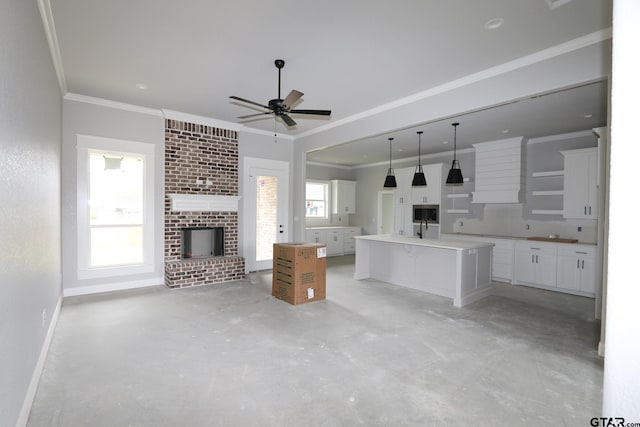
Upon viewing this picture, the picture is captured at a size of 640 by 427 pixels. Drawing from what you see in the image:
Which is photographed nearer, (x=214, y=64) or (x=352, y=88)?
(x=214, y=64)

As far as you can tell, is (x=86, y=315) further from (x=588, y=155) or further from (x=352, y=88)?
(x=588, y=155)

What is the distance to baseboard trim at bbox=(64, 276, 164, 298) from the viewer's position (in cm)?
468

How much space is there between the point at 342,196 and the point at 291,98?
6.83 m

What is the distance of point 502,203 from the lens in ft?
21.8

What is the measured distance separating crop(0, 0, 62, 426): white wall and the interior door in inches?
137

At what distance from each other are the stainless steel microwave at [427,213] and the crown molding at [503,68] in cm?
357

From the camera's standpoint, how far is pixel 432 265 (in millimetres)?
5047

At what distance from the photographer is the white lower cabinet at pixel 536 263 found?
5488mm

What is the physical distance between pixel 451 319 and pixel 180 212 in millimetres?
4497

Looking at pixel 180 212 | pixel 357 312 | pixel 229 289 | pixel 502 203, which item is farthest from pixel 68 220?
pixel 502 203

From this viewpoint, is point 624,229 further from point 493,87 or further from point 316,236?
point 316,236

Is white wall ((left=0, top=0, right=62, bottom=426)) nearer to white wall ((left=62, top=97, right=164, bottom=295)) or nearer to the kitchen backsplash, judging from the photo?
white wall ((left=62, top=97, right=164, bottom=295))

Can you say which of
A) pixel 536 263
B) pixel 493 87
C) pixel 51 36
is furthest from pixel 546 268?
pixel 51 36

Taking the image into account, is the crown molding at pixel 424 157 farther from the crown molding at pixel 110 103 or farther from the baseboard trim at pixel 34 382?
the baseboard trim at pixel 34 382
